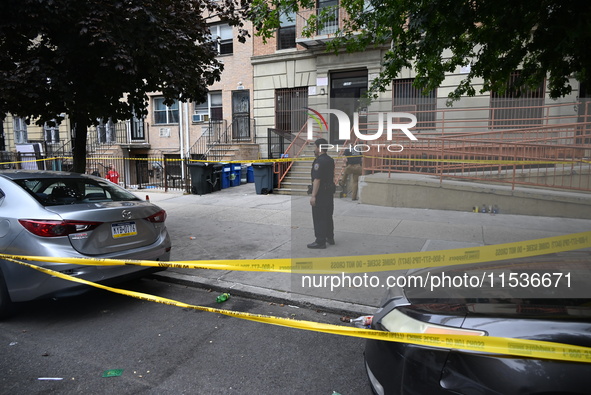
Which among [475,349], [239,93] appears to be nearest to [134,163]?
[239,93]

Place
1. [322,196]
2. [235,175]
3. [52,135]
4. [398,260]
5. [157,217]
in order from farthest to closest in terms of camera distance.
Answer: [52,135], [235,175], [322,196], [398,260], [157,217]

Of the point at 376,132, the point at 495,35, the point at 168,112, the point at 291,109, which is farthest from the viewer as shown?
the point at 168,112

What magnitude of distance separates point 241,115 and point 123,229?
14105 mm

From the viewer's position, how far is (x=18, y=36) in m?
6.02

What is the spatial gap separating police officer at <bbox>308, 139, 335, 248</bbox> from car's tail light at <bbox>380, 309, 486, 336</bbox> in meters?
3.97

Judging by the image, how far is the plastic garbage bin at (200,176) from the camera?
42.2ft

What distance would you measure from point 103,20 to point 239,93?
497 inches

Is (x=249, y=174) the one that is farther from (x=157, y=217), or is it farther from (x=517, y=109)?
(x=157, y=217)

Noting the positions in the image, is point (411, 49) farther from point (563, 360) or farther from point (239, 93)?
point (239, 93)

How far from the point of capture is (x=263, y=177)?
1257 cm

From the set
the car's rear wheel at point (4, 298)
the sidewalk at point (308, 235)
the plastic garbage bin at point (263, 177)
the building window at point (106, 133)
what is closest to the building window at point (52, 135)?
the building window at point (106, 133)

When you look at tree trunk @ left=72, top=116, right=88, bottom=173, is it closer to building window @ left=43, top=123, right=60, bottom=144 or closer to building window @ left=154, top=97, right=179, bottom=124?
building window @ left=154, top=97, right=179, bottom=124

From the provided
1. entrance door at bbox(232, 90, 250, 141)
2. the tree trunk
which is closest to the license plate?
the tree trunk

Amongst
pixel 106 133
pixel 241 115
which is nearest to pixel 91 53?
pixel 241 115
